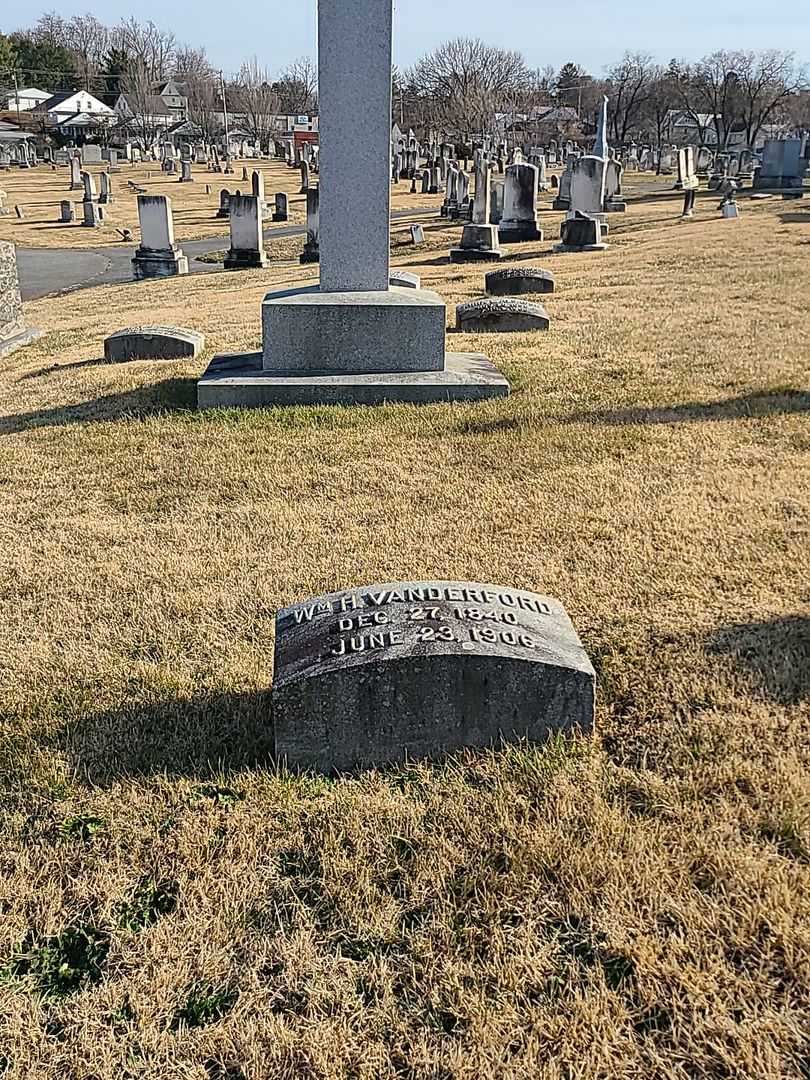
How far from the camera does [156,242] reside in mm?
20109

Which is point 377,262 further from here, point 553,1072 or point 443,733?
point 553,1072

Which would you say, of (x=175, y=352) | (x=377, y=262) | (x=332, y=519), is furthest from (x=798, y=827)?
(x=175, y=352)

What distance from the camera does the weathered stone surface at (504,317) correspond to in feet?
30.8

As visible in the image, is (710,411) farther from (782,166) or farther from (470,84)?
(470,84)

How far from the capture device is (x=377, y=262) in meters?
7.13

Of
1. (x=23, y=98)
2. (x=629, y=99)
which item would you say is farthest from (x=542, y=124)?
(x=23, y=98)

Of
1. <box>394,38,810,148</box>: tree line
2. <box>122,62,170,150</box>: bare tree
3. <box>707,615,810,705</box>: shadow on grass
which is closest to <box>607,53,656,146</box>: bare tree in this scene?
<box>394,38,810,148</box>: tree line

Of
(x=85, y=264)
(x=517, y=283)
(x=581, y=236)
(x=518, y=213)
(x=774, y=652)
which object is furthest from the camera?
(x=85, y=264)

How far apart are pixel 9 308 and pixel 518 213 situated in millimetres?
12835

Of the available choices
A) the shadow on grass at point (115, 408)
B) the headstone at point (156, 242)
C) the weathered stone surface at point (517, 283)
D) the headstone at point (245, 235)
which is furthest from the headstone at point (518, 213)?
the shadow on grass at point (115, 408)

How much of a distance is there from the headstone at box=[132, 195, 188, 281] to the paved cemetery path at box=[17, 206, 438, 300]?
1.69 feet

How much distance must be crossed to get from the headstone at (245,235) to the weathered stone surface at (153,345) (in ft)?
40.5

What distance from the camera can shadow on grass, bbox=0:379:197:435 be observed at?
6783mm

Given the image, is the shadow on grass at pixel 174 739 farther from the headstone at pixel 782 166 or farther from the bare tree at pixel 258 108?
the bare tree at pixel 258 108
